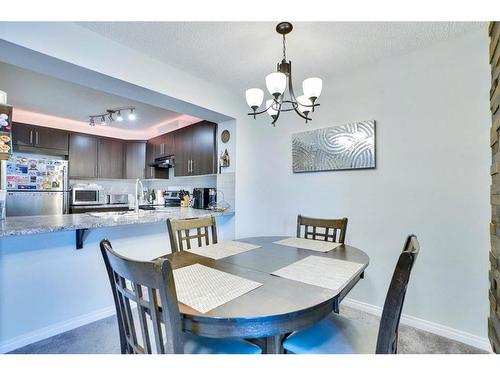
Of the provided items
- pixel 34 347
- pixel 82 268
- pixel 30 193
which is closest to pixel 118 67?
pixel 82 268

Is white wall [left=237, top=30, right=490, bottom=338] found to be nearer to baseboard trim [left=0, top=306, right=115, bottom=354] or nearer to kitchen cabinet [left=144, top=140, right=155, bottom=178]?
baseboard trim [left=0, top=306, right=115, bottom=354]

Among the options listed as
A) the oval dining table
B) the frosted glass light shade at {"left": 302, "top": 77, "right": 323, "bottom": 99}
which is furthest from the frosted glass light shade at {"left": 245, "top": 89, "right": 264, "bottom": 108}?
the oval dining table

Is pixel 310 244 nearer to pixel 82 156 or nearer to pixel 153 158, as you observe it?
pixel 153 158

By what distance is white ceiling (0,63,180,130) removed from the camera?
276 centimetres

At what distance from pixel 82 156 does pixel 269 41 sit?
398 centimetres

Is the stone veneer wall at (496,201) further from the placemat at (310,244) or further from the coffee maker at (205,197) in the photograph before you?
the coffee maker at (205,197)

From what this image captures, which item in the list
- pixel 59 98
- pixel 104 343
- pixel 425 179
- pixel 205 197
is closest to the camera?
pixel 104 343

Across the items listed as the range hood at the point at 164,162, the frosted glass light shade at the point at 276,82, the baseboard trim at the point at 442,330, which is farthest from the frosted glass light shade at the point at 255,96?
the range hood at the point at 164,162

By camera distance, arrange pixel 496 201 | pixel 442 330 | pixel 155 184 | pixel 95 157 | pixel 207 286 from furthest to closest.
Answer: pixel 155 184
pixel 95 157
pixel 442 330
pixel 496 201
pixel 207 286

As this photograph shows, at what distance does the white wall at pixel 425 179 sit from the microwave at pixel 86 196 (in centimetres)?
374

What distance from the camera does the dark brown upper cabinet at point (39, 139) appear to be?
3.72 meters

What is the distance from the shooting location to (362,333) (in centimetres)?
114

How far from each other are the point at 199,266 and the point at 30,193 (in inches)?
148

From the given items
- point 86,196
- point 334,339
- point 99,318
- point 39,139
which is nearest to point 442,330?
point 334,339
